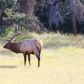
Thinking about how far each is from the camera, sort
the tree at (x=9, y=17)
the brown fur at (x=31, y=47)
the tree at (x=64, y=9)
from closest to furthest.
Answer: the brown fur at (x=31, y=47), the tree at (x=64, y=9), the tree at (x=9, y=17)

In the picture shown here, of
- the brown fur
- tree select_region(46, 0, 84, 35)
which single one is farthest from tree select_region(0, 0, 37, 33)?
the brown fur

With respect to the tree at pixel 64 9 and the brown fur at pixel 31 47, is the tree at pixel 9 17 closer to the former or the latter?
the tree at pixel 64 9

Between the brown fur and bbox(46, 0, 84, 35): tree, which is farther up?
bbox(46, 0, 84, 35): tree

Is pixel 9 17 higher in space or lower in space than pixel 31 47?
higher

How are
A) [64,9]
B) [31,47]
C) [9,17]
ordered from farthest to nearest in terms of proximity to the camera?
[64,9], [9,17], [31,47]

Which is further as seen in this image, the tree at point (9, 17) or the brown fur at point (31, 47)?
the tree at point (9, 17)

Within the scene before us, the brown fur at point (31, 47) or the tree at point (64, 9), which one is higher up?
the tree at point (64, 9)

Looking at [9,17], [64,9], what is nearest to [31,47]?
[9,17]

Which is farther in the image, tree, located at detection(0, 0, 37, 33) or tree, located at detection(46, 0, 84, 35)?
tree, located at detection(0, 0, 37, 33)

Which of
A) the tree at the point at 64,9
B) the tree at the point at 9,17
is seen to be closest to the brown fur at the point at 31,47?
the tree at the point at 64,9

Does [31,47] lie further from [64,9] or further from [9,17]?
[64,9]

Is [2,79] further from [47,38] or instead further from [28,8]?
[28,8]

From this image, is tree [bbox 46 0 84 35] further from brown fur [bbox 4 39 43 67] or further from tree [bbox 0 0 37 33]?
brown fur [bbox 4 39 43 67]

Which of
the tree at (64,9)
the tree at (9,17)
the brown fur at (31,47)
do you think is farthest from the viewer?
the tree at (9,17)
